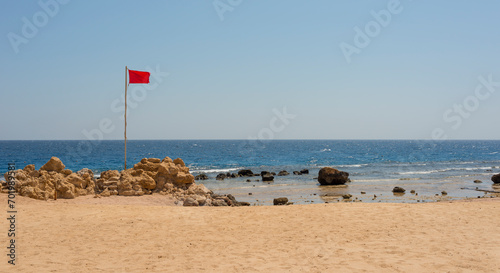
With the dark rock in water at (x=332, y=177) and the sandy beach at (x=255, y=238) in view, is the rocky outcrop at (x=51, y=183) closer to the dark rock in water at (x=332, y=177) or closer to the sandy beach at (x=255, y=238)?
the sandy beach at (x=255, y=238)

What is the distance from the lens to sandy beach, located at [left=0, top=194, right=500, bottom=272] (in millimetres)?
7984

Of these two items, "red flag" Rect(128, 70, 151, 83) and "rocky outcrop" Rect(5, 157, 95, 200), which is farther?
"red flag" Rect(128, 70, 151, 83)

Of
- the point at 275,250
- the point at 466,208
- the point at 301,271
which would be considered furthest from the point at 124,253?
the point at 466,208

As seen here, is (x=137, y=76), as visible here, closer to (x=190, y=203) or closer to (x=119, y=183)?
(x=119, y=183)

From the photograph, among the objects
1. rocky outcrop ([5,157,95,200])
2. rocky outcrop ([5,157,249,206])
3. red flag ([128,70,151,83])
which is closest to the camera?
rocky outcrop ([5,157,95,200])

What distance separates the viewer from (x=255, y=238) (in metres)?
10.4

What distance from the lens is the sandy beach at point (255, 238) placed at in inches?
314

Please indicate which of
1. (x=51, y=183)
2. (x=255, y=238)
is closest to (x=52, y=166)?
(x=51, y=183)

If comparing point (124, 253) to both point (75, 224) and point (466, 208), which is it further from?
point (466, 208)

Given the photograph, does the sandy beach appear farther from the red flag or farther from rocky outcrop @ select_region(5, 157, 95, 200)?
the red flag

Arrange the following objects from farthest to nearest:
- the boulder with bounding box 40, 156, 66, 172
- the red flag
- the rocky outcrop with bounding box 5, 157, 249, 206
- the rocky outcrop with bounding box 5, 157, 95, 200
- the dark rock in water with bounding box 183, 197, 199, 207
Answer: the red flag
the boulder with bounding box 40, 156, 66, 172
the dark rock in water with bounding box 183, 197, 199, 207
the rocky outcrop with bounding box 5, 157, 249, 206
the rocky outcrop with bounding box 5, 157, 95, 200

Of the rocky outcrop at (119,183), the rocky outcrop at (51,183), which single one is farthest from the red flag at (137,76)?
the rocky outcrop at (51,183)

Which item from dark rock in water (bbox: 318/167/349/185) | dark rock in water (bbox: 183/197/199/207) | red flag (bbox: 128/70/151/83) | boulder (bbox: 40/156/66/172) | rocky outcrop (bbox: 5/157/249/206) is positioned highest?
red flag (bbox: 128/70/151/83)

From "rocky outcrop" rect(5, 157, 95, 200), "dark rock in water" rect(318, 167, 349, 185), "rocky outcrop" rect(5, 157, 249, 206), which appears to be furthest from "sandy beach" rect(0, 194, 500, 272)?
"dark rock in water" rect(318, 167, 349, 185)
